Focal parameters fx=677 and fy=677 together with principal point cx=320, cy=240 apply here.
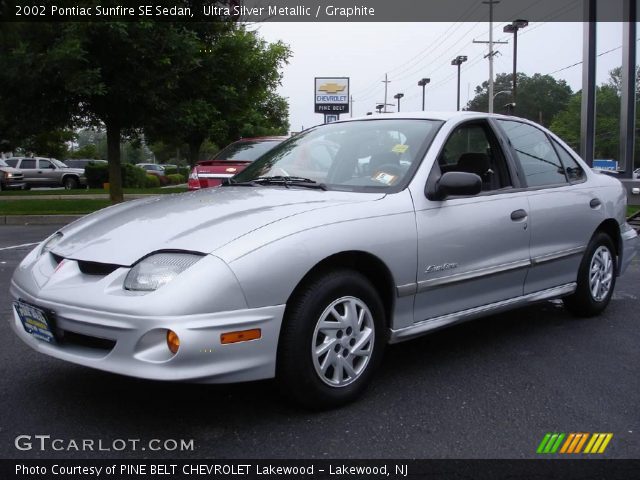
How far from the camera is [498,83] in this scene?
91.2 m

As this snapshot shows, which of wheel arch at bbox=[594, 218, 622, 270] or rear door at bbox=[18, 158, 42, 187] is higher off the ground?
rear door at bbox=[18, 158, 42, 187]

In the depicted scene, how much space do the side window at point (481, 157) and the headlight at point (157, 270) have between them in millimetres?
2066

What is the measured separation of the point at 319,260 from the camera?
123 inches

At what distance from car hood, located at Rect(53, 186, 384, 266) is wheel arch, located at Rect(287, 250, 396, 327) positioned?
0.89 ft

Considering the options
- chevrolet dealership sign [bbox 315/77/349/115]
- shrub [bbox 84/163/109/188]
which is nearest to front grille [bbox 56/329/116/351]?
chevrolet dealership sign [bbox 315/77/349/115]

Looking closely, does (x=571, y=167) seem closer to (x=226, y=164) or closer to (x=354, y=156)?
(x=354, y=156)

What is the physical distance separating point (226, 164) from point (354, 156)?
20.0ft

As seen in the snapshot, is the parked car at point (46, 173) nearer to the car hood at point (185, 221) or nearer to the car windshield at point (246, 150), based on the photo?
the car windshield at point (246, 150)

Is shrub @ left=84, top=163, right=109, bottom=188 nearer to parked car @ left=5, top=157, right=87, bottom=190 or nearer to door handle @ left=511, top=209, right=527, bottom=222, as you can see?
parked car @ left=5, top=157, right=87, bottom=190

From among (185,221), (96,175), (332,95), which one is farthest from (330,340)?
(96,175)

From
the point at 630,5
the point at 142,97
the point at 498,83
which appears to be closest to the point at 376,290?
the point at 142,97

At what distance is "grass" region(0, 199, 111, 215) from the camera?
14.3 meters

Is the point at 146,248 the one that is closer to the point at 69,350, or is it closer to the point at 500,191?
the point at 69,350

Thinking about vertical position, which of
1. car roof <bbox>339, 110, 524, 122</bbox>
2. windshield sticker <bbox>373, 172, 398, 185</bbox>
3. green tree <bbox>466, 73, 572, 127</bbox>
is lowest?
windshield sticker <bbox>373, 172, 398, 185</bbox>
